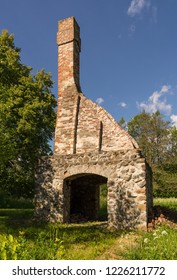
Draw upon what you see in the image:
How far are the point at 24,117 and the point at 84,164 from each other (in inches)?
256

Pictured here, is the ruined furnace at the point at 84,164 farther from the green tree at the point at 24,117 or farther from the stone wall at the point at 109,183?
the green tree at the point at 24,117

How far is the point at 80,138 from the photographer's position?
43.3ft

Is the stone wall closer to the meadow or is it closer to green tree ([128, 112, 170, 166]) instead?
the meadow

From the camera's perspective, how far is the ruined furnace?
1081 centimetres

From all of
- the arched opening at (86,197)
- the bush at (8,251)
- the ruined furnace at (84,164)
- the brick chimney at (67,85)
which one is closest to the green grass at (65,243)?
the bush at (8,251)

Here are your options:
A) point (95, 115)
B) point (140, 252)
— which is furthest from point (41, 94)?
point (140, 252)

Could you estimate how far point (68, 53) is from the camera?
14.5 metres

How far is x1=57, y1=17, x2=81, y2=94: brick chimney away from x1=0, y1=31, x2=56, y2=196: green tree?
10.7 feet

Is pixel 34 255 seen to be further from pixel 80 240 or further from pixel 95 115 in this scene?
pixel 95 115

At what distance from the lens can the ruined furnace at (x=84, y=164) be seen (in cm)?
1081

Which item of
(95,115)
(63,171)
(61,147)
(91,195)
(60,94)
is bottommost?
(91,195)

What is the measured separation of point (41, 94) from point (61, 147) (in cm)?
726

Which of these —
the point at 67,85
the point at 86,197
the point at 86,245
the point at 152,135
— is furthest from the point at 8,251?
the point at 152,135

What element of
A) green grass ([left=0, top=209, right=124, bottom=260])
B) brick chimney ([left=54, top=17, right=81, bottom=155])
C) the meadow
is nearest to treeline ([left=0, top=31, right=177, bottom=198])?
Result: brick chimney ([left=54, top=17, right=81, bottom=155])
